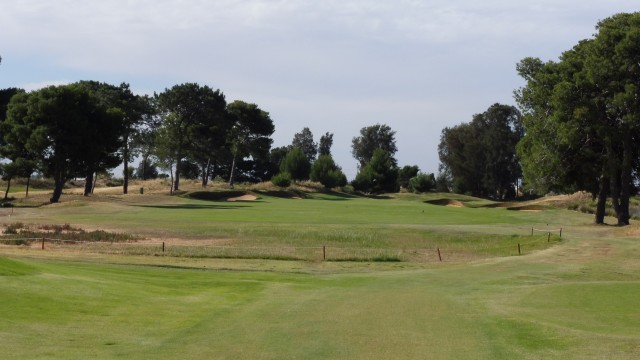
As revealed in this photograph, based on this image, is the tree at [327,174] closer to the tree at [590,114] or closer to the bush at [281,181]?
the bush at [281,181]

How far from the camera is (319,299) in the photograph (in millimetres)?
25422

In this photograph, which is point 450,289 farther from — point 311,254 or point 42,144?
point 42,144

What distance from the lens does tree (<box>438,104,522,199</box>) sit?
152625 mm

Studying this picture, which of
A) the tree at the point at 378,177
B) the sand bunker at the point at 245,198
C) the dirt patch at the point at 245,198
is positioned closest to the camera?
the dirt patch at the point at 245,198

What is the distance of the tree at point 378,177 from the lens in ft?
492

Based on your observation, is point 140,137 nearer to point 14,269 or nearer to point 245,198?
point 245,198

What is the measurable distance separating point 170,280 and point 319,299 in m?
7.36

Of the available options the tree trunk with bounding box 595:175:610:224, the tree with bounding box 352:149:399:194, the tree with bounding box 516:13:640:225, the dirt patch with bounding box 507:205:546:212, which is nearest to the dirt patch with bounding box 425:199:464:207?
the dirt patch with bounding box 507:205:546:212

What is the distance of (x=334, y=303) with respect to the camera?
24188 millimetres

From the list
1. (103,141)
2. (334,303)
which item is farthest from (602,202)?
(103,141)

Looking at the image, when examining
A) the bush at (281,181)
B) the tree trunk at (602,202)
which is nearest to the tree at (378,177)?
the bush at (281,181)

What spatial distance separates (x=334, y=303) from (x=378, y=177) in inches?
4950

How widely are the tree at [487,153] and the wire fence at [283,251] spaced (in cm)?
10338

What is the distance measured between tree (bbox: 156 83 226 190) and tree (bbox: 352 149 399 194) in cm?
4031
